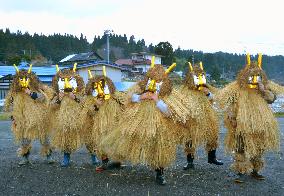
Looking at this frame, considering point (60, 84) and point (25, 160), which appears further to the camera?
point (25, 160)

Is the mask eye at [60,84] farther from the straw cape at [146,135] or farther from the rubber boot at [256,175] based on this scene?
the rubber boot at [256,175]

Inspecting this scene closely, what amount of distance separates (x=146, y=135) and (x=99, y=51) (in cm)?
8269

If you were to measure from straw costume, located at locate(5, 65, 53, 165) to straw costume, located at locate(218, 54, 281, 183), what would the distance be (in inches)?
155

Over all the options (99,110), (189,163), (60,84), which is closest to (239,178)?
(189,163)

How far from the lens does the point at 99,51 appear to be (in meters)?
88.3

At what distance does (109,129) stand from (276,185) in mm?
Answer: 3142

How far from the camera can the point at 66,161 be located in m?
8.97

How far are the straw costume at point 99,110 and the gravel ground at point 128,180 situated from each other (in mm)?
598

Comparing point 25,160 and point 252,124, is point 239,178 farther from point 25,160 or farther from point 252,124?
point 25,160

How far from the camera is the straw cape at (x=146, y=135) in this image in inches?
269

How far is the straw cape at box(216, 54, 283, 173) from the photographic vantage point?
7160 millimetres

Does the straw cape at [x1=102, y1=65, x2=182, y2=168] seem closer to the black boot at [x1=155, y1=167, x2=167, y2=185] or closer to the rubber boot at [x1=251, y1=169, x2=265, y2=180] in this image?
the black boot at [x1=155, y1=167, x2=167, y2=185]

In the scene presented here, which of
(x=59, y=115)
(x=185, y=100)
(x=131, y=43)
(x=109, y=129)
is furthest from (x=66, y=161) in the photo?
(x=131, y=43)

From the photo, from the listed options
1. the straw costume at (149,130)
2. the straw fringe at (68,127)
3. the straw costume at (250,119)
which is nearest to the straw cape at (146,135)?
the straw costume at (149,130)
